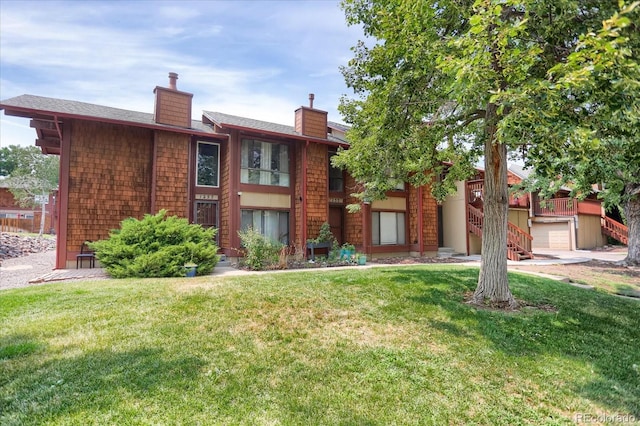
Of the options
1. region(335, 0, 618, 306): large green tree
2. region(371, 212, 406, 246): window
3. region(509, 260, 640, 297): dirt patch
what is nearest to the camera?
region(335, 0, 618, 306): large green tree

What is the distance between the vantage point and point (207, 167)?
1336cm

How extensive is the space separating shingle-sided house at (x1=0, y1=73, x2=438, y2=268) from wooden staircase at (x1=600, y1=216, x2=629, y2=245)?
860 inches

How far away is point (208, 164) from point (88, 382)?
10.8m

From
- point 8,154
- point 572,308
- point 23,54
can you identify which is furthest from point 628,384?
point 8,154

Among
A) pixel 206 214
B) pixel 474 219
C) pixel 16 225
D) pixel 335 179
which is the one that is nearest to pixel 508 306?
pixel 335 179

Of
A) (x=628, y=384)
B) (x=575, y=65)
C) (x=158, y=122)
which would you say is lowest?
(x=628, y=384)

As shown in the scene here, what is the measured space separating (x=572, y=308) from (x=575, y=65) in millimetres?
5270

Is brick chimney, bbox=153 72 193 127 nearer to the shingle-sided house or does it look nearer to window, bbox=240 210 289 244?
the shingle-sided house

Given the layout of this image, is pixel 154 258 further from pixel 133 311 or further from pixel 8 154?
pixel 8 154

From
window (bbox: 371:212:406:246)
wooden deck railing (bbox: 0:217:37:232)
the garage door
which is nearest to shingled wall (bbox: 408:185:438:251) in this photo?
window (bbox: 371:212:406:246)

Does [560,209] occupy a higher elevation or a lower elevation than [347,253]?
higher

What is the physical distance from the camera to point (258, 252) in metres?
11.4

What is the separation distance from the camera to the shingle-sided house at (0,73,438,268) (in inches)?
434

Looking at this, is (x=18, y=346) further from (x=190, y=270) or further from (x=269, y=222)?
(x=269, y=222)
